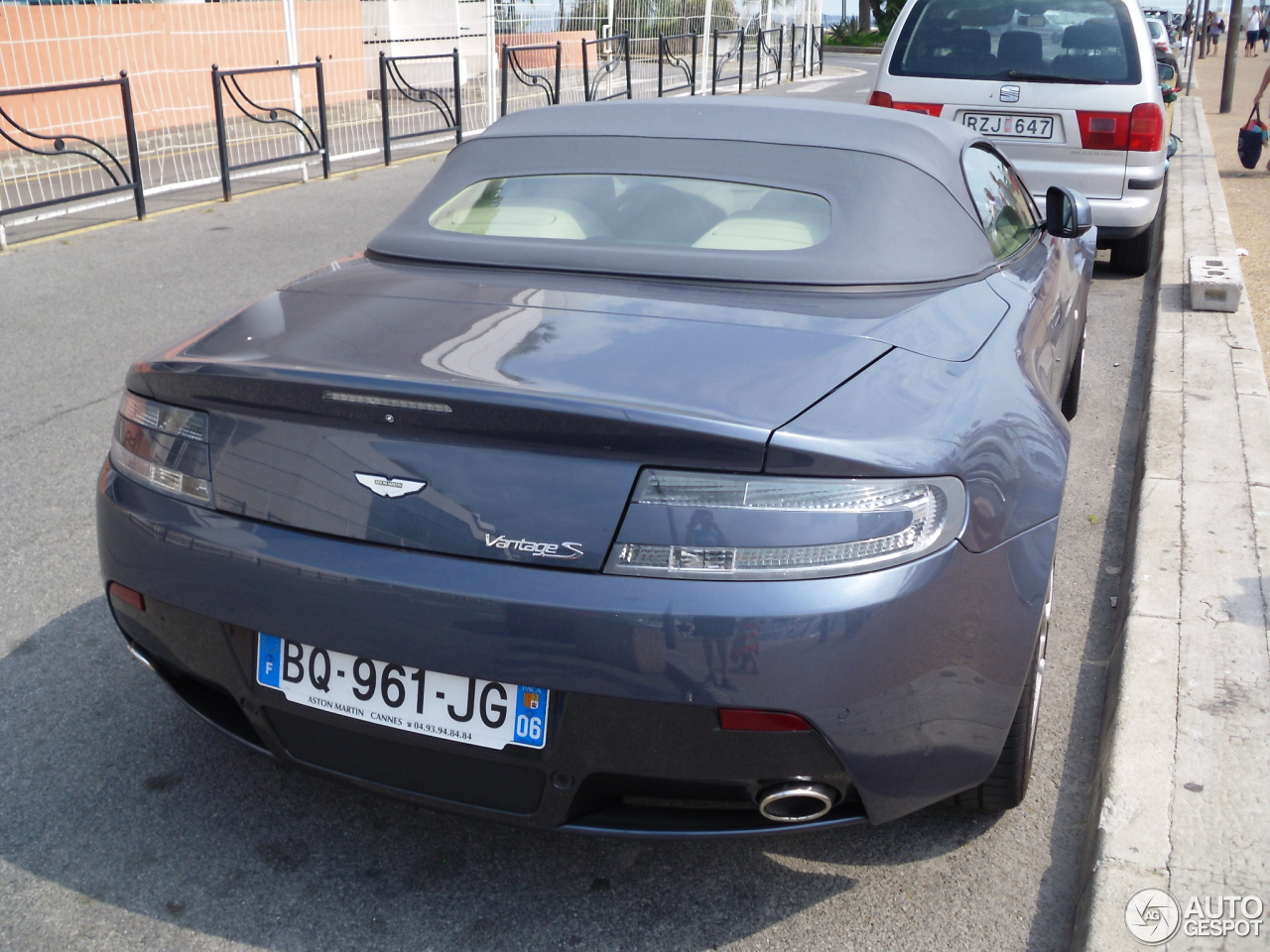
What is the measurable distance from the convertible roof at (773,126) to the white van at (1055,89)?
4180mm

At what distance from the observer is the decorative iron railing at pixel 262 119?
35.2 feet

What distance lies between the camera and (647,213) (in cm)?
302

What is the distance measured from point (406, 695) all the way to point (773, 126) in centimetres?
193

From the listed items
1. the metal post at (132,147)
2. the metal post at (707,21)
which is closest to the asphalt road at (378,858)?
the metal post at (132,147)

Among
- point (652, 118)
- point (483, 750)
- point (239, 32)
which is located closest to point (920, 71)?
point (652, 118)

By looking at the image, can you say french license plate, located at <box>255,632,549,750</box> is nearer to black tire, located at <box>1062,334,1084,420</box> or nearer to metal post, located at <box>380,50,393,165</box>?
black tire, located at <box>1062,334,1084,420</box>

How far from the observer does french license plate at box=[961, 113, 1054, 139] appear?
7.40 m

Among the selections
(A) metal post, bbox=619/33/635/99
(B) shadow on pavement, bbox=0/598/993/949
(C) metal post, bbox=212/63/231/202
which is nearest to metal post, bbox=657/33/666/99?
(A) metal post, bbox=619/33/635/99

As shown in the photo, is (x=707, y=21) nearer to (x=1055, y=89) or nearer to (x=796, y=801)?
(x=1055, y=89)

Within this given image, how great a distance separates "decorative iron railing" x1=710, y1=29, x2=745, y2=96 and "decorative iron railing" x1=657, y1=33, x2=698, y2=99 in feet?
2.66

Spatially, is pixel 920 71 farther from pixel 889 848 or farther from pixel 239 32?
pixel 239 32

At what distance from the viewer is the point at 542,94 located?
57.3ft

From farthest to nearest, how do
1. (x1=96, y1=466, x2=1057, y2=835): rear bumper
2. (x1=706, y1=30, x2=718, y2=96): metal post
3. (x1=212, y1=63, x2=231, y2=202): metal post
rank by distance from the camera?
1. (x1=706, y1=30, x2=718, y2=96): metal post
2. (x1=212, y1=63, x2=231, y2=202): metal post
3. (x1=96, y1=466, x2=1057, y2=835): rear bumper

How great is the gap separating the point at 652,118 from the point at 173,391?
1.64m
